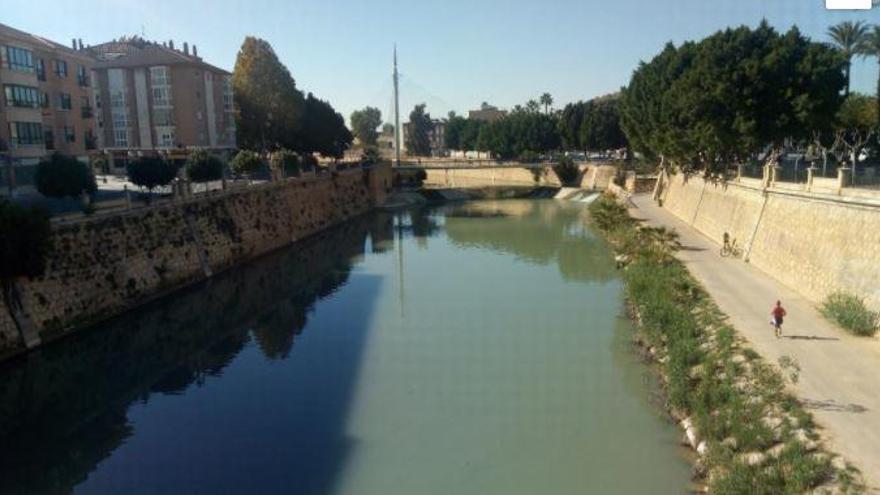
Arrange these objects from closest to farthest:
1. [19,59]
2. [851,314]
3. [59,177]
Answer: [851,314], [59,177], [19,59]

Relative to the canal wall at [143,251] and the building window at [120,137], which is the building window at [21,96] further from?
the building window at [120,137]

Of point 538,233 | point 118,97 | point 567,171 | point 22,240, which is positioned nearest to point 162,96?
point 118,97

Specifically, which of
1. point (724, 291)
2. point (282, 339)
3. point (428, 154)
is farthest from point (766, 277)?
point (428, 154)

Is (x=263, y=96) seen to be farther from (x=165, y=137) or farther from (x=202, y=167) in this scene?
(x=202, y=167)

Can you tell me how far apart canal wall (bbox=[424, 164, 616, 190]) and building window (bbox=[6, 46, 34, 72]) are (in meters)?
50.2

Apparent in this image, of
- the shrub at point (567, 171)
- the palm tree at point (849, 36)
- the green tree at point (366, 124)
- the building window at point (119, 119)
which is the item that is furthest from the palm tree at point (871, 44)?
the green tree at point (366, 124)

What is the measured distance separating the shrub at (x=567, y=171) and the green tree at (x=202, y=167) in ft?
181

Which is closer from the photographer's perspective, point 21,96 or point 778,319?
point 778,319

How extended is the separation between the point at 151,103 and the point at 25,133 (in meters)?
18.1

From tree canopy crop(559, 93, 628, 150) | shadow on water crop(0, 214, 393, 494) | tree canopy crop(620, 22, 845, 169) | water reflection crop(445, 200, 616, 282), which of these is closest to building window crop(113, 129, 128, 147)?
water reflection crop(445, 200, 616, 282)

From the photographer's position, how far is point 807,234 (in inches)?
1024

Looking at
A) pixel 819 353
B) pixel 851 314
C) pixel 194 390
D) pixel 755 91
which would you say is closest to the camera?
pixel 819 353

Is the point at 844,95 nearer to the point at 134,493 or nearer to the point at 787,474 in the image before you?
the point at 787,474

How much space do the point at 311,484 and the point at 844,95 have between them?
126 ft
